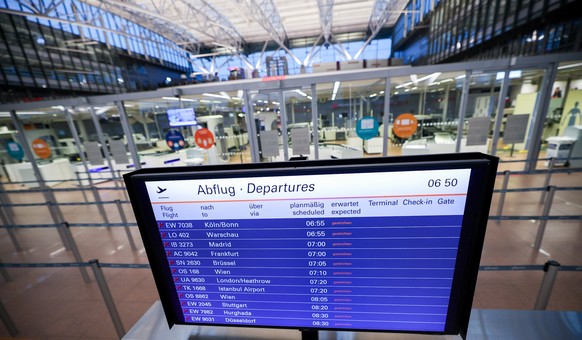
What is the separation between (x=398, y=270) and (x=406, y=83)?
6188 mm

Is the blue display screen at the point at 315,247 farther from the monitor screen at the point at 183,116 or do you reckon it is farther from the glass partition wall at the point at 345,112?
the monitor screen at the point at 183,116

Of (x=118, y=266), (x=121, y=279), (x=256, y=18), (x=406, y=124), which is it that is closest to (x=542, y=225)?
(x=406, y=124)

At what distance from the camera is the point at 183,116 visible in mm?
6395

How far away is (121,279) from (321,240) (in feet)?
11.1

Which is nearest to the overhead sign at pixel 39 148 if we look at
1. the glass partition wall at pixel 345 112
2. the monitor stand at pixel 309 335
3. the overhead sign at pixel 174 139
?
the glass partition wall at pixel 345 112

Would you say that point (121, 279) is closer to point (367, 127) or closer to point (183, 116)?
point (183, 116)

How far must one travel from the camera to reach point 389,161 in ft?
1.86

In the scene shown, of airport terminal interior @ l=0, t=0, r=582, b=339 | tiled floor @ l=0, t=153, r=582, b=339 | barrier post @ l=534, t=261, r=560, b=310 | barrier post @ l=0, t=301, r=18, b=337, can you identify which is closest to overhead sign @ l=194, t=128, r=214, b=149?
airport terminal interior @ l=0, t=0, r=582, b=339

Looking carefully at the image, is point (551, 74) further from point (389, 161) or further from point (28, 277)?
point (28, 277)

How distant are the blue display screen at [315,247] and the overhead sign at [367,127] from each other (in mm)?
5102

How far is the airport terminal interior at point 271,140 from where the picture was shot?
7.88 ft

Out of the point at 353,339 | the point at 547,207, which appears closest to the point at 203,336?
the point at 353,339

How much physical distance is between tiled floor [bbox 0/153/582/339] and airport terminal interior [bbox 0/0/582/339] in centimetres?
2

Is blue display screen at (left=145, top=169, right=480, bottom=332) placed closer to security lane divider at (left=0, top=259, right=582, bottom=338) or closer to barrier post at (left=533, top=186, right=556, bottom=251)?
security lane divider at (left=0, top=259, right=582, bottom=338)
